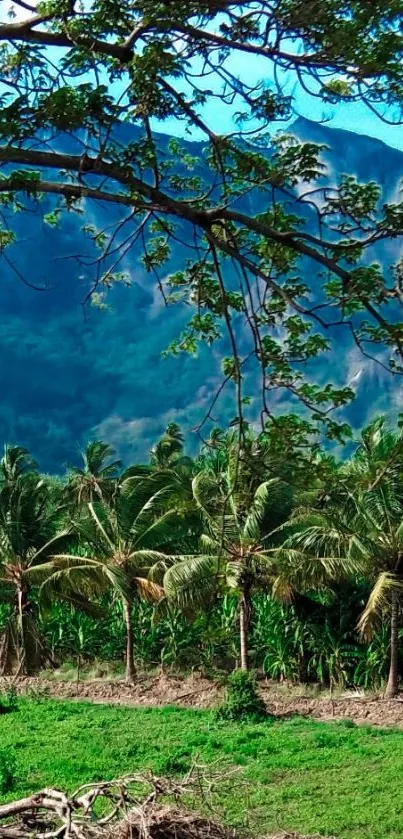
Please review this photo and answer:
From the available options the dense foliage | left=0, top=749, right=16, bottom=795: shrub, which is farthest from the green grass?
the dense foliage

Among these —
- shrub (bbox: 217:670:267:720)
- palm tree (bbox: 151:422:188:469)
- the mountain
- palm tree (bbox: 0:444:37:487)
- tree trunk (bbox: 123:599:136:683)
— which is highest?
the mountain

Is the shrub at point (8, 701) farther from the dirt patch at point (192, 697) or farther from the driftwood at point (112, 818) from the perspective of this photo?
the driftwood at point (112, 818)

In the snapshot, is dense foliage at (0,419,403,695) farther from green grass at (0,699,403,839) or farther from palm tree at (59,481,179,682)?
green grass at (0,699,403,839)

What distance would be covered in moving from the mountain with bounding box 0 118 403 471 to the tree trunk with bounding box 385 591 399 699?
3487 centimetres

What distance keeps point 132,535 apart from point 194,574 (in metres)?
2.59

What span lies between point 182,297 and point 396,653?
40.3ft

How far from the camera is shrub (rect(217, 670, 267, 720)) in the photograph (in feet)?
50.8

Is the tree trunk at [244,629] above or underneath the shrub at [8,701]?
above

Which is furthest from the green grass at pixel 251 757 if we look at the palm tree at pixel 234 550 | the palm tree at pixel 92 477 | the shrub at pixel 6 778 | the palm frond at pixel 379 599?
the palm tree at pixel 92 477

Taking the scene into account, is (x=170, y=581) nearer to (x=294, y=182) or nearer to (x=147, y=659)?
(x=147, y=659)

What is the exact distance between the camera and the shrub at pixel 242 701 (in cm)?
1548

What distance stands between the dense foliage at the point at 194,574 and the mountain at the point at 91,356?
1202 inches

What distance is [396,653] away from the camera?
16.5 m

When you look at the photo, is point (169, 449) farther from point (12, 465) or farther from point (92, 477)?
point (12, 465)
